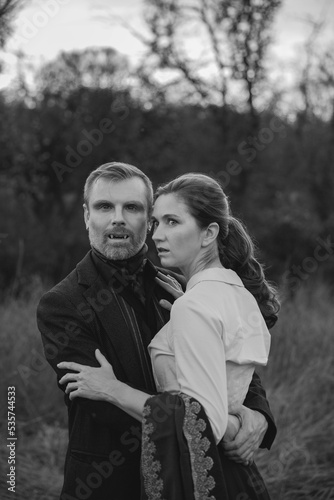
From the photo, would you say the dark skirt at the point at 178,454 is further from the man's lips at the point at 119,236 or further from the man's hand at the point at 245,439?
the man's lips at the point at 119,236

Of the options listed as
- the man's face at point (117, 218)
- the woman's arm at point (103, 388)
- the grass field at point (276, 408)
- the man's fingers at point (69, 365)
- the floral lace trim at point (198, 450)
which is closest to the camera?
the floral lace trim at point (198, 450)

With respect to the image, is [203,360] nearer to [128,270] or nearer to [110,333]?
[110,333]

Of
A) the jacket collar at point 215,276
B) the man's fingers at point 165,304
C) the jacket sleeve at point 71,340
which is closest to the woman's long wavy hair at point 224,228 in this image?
the jacket collar at point 215,276

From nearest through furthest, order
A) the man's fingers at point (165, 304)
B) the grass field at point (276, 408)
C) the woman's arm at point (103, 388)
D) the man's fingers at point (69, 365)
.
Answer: the woman's arm at point (103, 388)
the man's fingers at point (69, 365)
the man's fingers at point (165, 304)
the grass field at point (276, 408)

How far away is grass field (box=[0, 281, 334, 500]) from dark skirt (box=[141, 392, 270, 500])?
2.27m

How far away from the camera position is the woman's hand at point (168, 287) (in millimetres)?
3031

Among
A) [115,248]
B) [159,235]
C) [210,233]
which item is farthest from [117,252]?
[210,233]

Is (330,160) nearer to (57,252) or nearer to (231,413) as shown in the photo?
(57,252)

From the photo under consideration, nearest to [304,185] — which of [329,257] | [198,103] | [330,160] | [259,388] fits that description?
[330,160]

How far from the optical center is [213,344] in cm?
248

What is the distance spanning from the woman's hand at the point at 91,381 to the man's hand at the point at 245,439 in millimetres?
461

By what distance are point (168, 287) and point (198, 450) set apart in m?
0.83

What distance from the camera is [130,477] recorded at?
2.86m

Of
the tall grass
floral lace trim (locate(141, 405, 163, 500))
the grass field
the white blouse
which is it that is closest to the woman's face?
the white blouse
